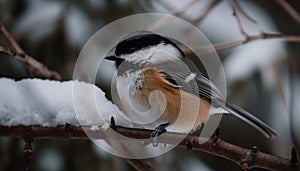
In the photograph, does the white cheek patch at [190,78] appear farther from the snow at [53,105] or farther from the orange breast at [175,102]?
the snow at [53,105]

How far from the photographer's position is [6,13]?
6.29 feet

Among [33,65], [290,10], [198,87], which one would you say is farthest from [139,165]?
[290,10]

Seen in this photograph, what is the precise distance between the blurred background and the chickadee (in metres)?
0.44

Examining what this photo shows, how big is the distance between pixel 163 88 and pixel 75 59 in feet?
2.21

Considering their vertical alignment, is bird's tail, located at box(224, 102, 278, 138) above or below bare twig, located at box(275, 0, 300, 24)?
below

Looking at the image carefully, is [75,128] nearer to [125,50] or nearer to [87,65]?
[125,50]

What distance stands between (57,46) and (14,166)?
1.49ft

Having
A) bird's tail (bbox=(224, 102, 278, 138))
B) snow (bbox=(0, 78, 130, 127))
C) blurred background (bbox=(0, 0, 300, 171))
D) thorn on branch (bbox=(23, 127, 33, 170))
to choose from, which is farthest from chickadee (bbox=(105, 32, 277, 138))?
blurred background (bbox=(0, 0, 300, 171))

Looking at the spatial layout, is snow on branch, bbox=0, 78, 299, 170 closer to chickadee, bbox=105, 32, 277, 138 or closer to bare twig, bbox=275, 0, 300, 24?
chickadee, bbox=105, 32, 277, 138

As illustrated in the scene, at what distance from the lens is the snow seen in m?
1.00

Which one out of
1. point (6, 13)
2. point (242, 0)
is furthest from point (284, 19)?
point (6, 13)

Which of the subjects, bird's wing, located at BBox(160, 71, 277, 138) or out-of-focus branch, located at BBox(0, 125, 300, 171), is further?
bird's wing, located at BBox(160, 71, 277, 138)

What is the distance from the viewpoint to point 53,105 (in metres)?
1.05

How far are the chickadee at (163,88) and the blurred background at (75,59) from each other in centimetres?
44
